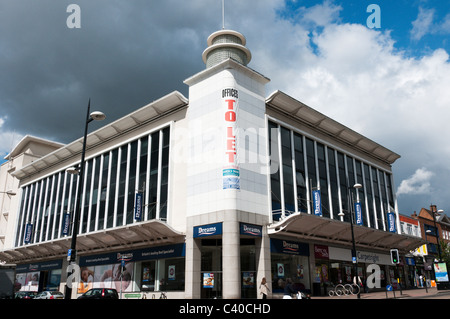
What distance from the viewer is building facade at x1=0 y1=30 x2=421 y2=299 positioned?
29.3 meters

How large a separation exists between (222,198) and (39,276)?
31519 mm

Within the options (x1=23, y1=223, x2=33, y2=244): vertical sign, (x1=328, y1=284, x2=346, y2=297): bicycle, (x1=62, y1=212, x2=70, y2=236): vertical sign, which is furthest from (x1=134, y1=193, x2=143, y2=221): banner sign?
(x1=23, y1=223, x2=33, y2=244): vertical sign

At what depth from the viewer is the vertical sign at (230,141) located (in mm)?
28766

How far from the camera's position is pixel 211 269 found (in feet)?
97.9

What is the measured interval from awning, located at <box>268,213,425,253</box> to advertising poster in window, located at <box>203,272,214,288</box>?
5602 mm

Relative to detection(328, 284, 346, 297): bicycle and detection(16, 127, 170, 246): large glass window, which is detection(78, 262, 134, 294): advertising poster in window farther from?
detection(328, 284, 346, 297): bicycle

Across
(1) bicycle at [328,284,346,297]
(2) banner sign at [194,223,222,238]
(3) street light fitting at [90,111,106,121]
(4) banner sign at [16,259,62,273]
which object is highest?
(3) street light fitting at [90,111,106,121]

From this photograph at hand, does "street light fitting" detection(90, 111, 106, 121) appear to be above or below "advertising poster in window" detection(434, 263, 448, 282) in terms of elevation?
above

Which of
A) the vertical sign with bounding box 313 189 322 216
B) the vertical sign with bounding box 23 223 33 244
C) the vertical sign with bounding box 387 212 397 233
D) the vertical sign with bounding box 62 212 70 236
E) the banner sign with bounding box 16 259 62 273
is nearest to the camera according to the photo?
the vertical sign with bounding box 313 189 322 216

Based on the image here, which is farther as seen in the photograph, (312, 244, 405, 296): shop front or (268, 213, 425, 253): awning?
(312, 244, 405, 296): shop front

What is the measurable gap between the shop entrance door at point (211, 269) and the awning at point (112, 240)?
7.47ft

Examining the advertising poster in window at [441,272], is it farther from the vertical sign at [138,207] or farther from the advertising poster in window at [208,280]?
the vertical sign at [138,207]
